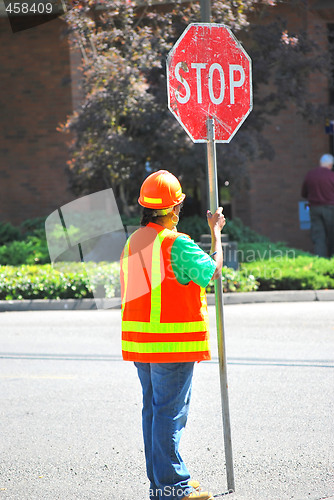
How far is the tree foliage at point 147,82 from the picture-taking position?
43.3ft

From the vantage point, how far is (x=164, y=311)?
3535 millimetres

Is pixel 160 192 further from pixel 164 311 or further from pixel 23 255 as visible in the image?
pixel 23 255

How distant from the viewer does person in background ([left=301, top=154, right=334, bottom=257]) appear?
13.8 m

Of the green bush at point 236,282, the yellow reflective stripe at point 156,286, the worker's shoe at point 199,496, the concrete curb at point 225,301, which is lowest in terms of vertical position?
the concrete curb at point 225,301

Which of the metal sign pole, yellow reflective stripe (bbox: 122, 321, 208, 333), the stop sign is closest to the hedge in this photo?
the stop sign

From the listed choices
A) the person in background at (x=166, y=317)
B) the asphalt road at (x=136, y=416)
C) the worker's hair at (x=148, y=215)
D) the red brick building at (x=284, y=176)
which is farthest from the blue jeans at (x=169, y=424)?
the red brick building at (x=284, y=176)

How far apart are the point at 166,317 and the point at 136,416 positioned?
7.46 feet

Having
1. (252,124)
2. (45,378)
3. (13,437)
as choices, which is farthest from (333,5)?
(13,437)

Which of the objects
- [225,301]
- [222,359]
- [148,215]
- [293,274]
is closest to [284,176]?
[293,274]

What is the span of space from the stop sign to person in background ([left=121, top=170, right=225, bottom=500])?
701mm

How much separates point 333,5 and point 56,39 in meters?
6.73

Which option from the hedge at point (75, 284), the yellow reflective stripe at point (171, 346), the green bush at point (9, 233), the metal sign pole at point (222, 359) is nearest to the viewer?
the yellow reflective stripe at point (171, 346)

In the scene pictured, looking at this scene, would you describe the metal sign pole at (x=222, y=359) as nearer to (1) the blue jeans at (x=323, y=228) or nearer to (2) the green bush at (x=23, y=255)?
(1) the blue jeans at (x=323, y=228)

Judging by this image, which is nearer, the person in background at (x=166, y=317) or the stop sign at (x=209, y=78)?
the person in background at (x=166, y=317)
